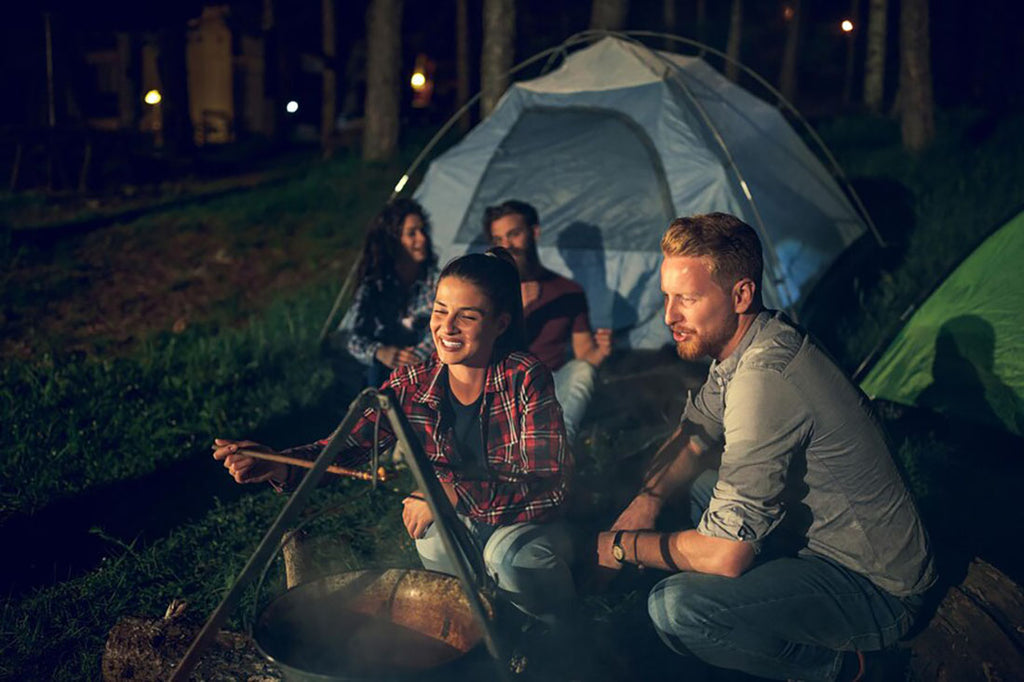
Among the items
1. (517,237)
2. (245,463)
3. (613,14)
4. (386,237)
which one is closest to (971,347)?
(517,237)

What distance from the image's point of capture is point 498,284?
330 cm

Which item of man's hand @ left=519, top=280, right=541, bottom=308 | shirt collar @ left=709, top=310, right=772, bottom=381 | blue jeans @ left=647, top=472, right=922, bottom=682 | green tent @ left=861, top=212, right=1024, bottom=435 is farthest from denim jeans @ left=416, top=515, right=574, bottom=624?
green tent @ left=861, top=212, right=1024, bottom=435

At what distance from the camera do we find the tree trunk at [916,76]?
35.0ft

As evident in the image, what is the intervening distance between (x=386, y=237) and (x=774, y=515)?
3466 millimetres

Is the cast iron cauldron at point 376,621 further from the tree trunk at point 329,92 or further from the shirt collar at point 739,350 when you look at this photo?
the tree trunk at point 329,92

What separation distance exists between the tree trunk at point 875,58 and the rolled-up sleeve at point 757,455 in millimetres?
16182

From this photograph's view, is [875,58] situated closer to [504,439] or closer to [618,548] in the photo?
[504,439]

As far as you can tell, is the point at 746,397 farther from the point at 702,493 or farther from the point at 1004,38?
the point at 1004,38

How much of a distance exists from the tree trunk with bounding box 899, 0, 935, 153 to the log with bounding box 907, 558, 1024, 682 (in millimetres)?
8765

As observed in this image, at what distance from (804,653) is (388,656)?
137 cm

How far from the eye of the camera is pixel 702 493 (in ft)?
11.9

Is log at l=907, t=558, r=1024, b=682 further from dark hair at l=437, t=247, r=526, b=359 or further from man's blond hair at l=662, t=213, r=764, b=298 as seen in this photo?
dark hair at l=437, t=247, r=526, b=359

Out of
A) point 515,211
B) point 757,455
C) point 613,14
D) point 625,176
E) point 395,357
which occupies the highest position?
point 613,14

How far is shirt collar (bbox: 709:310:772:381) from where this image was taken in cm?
302
